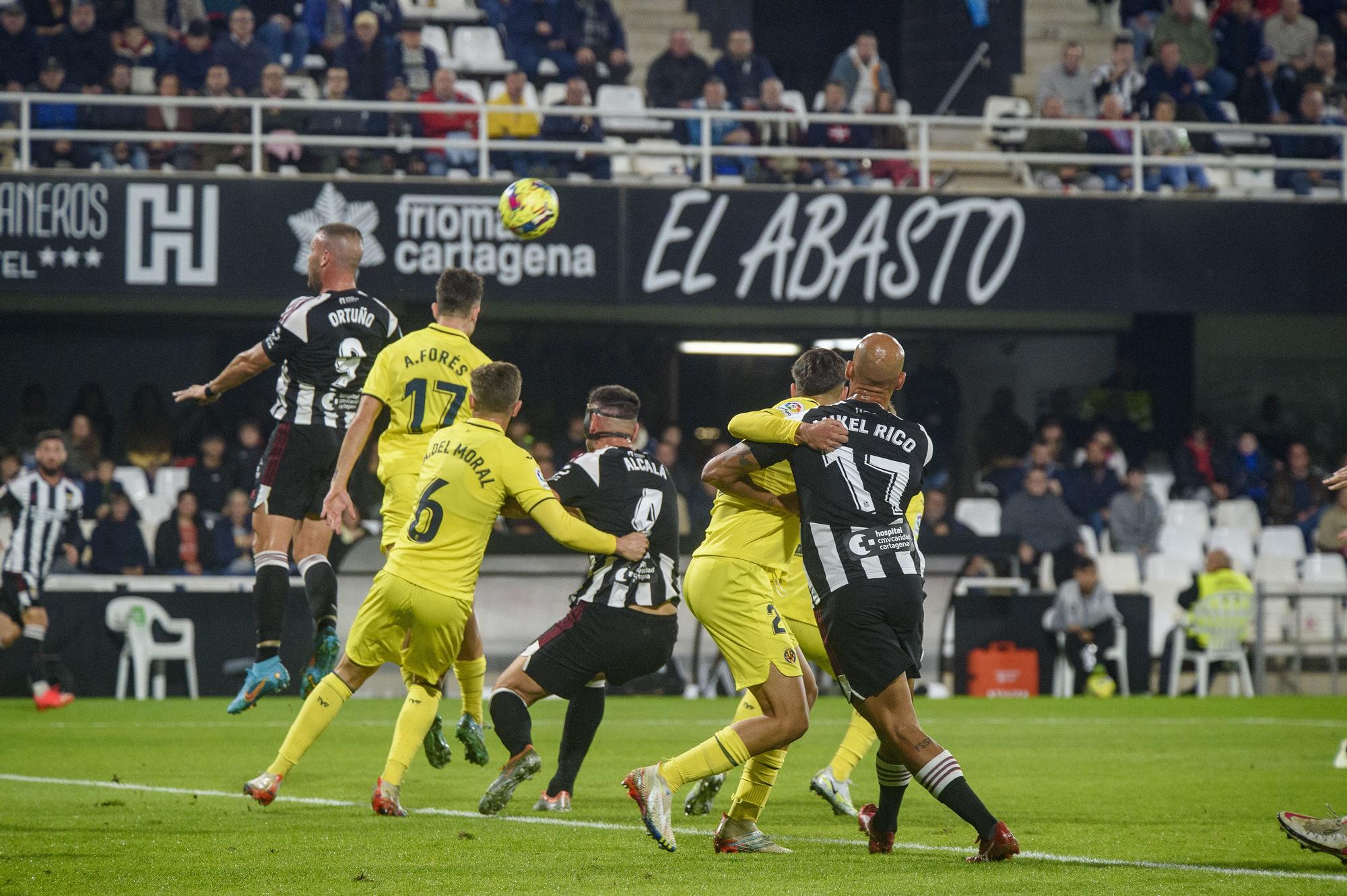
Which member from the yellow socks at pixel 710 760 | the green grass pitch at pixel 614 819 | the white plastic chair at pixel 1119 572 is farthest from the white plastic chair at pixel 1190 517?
the yellow socks at pixel 710 760

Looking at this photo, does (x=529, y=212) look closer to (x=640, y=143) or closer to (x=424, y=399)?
(x=424, y=399)

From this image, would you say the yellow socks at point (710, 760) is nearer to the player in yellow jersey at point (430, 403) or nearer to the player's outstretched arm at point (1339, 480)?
the player in yellow jersey at point (430, 403)

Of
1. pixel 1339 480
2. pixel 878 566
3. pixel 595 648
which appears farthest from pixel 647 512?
pixel 1339 480

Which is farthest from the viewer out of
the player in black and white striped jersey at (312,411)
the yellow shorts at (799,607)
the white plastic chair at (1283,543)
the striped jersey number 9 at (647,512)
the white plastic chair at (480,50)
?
the white plastic chair at (480,50)

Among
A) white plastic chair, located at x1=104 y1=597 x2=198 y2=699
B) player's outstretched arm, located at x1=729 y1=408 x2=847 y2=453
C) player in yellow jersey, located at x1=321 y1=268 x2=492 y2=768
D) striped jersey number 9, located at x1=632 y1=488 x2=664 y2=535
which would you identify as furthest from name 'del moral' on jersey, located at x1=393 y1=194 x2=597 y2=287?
player's outstretched arm, located at x1=729 y1=408 x2=847 y2=453

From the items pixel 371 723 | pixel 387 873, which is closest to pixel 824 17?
pixel 371 723

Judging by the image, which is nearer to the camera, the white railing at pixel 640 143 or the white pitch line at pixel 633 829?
the white pitch line at pixel 633 829

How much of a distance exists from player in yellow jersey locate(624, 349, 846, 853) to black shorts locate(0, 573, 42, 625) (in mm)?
9195

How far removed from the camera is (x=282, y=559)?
877 cm

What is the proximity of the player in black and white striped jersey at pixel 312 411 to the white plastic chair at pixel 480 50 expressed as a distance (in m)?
11.9

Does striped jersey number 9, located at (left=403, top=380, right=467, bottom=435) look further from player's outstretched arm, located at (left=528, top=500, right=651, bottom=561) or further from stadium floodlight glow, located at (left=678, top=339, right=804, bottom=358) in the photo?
stadium floodlight glow, located at (left=678, top=339, right=804, bottom=358)

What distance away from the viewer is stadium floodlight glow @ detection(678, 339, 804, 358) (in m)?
22.2

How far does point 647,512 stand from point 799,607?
95cm

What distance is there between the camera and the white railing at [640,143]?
16.9 m
